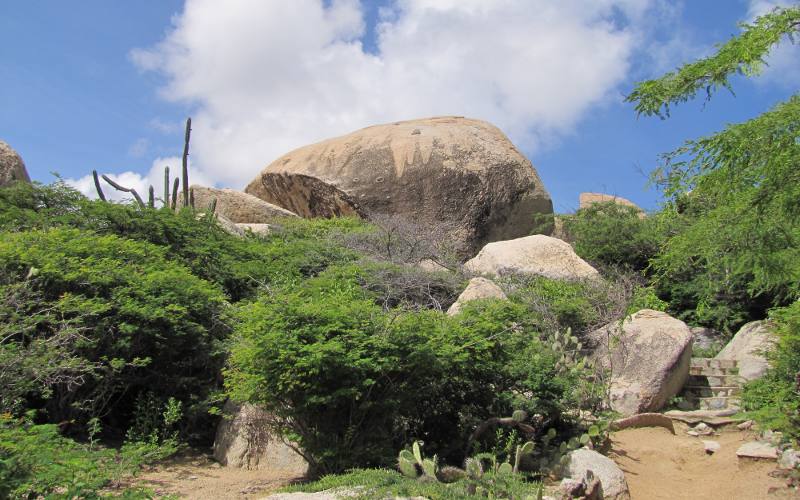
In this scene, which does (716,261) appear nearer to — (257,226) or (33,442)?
(33,442)

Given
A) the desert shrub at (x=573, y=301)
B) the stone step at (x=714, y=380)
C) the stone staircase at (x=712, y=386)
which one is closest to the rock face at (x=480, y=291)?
the desert shrub at (x=573, y=301)

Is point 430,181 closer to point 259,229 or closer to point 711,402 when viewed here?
point 259,229

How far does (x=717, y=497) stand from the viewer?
8094 millimetres

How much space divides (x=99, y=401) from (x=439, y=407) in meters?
4.08

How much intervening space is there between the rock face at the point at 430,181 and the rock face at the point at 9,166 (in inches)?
286

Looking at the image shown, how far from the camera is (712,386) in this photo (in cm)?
1241

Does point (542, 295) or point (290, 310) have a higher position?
point (542, 295)

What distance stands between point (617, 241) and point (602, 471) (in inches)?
478

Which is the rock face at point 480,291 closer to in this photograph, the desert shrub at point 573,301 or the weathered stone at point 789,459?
the desert shrub at point 573,301

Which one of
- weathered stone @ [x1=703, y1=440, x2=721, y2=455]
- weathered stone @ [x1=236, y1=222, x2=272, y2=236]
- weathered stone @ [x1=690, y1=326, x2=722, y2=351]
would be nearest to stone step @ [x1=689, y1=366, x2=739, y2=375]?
weathered stone @ [x1=690, y1=326, x2=722, y2=351]

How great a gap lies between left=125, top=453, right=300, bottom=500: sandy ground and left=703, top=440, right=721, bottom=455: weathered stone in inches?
217

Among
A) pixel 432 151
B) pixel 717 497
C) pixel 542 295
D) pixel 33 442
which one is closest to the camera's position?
pixel 33 442

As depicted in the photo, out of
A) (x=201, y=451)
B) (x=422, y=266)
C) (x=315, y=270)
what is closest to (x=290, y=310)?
(x=201, y=451)

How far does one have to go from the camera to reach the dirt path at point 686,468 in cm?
810
